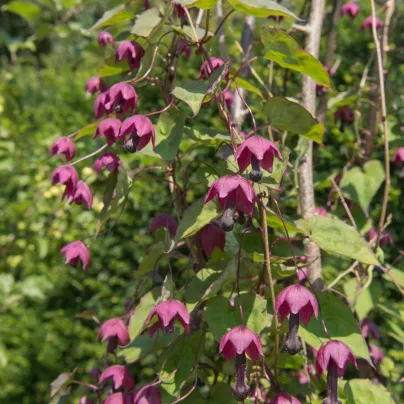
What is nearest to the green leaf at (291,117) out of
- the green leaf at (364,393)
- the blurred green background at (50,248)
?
the green leaf at (364,393)

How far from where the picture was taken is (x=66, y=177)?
3.28 ft

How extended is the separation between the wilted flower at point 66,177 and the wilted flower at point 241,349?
434 millimetres

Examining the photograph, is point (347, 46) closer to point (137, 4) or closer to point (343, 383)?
point (137, 4)

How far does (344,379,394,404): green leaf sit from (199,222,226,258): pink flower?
0.98ft

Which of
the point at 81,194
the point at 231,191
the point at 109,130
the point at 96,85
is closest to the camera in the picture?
the point at 231,191

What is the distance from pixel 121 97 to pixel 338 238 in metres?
0.39

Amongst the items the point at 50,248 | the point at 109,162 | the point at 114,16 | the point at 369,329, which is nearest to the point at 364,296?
the point at 369,329

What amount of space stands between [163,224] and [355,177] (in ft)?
1.60

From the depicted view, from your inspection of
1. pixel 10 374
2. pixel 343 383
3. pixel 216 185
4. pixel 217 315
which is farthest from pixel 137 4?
pixel 10 374

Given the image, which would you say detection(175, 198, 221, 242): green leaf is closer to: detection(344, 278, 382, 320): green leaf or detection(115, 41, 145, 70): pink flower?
detection(115, 41, 145, 70): pink flower

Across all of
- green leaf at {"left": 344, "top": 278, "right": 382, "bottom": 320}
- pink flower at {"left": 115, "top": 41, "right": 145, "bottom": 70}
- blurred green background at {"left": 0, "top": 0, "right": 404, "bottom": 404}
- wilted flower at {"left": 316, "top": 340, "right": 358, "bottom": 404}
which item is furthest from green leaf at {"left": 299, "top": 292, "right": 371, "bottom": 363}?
blurred green background at {"left": 0, "top": 0, "right": 404, "bottom": 404}

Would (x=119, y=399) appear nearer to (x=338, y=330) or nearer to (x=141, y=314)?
(x=141, y=314)

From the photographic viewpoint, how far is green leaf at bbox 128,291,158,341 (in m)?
0.91

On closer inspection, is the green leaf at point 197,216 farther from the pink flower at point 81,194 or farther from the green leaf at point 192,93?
the pink flower at point 81,194
